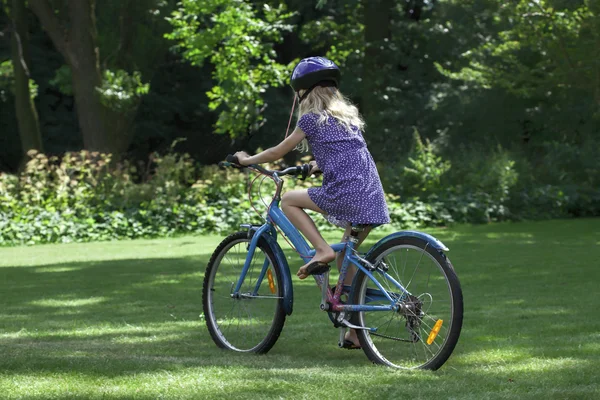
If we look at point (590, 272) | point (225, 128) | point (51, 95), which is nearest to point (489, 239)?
point (590, 272)

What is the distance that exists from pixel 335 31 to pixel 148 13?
24.4 ft

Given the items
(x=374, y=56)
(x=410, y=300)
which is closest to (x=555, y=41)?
(x=374, y=56)

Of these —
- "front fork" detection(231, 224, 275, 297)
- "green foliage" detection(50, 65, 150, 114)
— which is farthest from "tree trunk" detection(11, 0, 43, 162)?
"front fork" detection(231, 224, 275, 297)

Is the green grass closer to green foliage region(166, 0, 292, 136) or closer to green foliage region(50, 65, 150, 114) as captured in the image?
green foliage region(50, 65, 150, 114)

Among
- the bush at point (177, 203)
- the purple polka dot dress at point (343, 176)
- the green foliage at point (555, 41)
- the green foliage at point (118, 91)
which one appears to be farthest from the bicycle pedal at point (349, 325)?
the green foliage at point (118, 91)

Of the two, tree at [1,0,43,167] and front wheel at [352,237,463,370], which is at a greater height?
tree at [1,0,43,167]

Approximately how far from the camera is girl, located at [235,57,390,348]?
5996 millimetres

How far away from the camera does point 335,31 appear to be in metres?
36.7

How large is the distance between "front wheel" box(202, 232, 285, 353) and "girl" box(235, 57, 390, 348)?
493 millimetres

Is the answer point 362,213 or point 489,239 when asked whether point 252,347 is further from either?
point 489,239

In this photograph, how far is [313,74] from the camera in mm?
6203

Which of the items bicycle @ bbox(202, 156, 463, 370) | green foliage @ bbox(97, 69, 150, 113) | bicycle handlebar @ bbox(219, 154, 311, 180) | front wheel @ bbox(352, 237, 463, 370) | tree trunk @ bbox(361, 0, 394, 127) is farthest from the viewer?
tree trunk @ bbox(361, 0, 394, 127)

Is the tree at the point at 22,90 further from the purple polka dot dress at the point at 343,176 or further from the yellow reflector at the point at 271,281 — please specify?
the purple polka dot dress at the point at 343,176

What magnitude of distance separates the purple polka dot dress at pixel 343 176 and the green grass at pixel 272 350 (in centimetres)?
86
